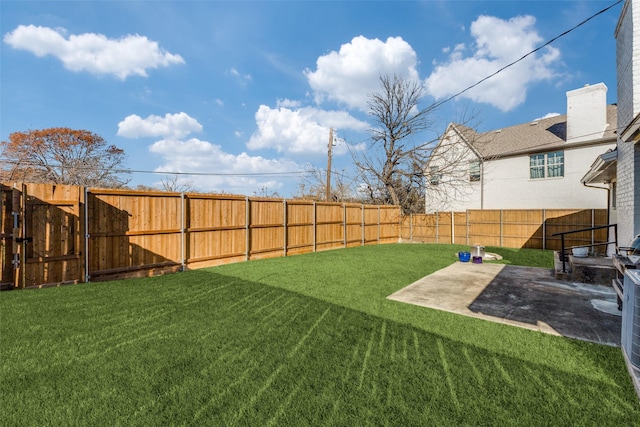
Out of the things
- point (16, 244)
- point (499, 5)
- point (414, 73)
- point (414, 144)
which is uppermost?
point (414, 73)

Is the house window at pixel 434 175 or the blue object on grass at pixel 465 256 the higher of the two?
the house window at pixel 434 175

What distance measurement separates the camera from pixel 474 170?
16.9m

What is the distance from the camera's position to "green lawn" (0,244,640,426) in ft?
5.79

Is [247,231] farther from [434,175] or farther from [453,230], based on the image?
[434,175]

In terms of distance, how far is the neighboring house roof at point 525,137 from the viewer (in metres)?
14.2

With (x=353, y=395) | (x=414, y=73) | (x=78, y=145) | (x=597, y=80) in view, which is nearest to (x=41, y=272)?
(x=353, y=395)

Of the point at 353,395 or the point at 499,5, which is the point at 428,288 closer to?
the point at 353,395

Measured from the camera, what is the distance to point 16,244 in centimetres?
480

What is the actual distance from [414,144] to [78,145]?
888 inches

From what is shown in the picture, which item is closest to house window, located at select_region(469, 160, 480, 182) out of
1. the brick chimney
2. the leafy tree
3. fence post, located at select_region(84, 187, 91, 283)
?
the brick chimney

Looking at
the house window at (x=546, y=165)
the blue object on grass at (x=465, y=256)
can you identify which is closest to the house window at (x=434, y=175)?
the house window at (x=546, y=165)

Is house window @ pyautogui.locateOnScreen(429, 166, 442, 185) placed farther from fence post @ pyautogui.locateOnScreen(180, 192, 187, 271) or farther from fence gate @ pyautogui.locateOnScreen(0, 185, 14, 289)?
fence gate @ pyautogui.locateOnScreen(0, 185, 14, 289)

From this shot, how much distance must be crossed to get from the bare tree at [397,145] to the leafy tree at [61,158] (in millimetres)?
16127

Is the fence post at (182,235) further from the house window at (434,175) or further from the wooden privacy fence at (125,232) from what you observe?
the house window at (434,175)
